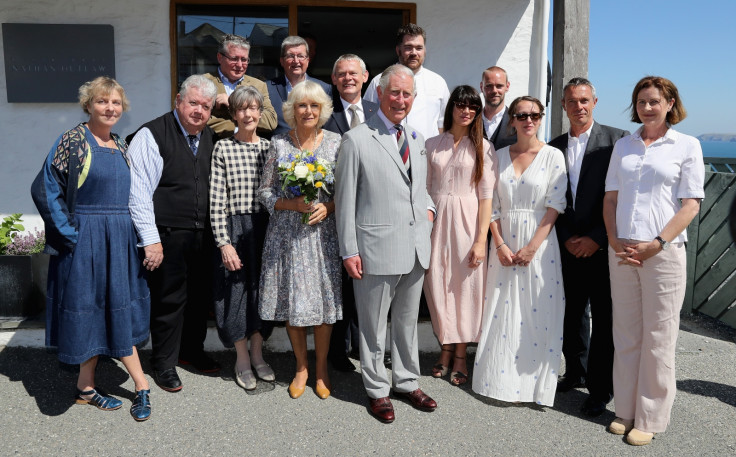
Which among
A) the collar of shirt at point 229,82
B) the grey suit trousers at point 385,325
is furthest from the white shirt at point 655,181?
the collar of shirt at point 229,82

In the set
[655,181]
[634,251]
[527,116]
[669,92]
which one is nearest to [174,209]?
[527,116]

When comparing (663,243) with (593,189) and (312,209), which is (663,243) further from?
(312,209)

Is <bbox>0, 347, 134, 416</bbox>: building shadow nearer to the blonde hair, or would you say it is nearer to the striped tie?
the blonde hair

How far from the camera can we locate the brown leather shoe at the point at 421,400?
3.95 metres

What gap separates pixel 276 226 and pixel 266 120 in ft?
3.12

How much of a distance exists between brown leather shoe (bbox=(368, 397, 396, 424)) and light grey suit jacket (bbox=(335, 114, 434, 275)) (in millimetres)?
875

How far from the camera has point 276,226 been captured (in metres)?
4.03

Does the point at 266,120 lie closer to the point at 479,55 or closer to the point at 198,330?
the point at 198,330

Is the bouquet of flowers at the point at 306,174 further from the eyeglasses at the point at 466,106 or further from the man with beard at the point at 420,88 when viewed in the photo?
the man with beard at the point at 420,88

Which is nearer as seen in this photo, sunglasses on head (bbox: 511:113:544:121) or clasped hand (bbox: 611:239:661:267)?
clasped hand (bbox: 611:239:661:267)

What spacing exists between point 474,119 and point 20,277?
4.16 metres

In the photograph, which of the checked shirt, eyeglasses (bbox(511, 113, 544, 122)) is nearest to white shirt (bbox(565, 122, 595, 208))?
eyeglasses (bbox(511, 113, 544, 122))

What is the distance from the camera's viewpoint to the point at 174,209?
13.4 feet

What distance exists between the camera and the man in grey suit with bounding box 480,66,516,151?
4562mm
